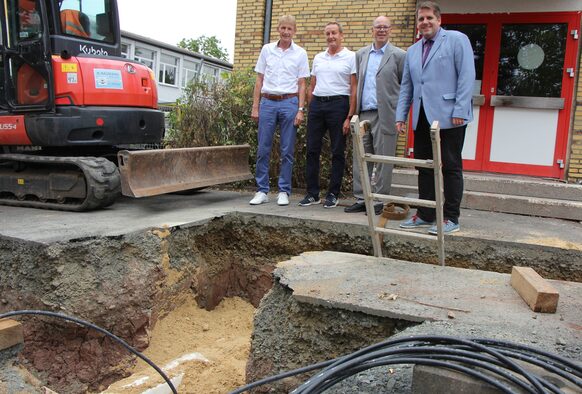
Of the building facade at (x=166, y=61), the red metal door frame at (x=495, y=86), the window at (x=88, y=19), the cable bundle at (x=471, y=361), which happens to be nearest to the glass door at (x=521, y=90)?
the red metal door frame at (x=495, y=86)

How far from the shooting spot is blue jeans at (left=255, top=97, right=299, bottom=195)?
5.92 meters

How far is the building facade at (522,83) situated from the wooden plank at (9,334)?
631 cm

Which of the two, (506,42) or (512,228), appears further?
(506,42)

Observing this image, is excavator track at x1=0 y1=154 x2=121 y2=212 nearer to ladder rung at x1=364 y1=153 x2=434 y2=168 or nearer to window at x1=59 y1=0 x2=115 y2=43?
window at x1=59 y1=0 x2=115 y2=43

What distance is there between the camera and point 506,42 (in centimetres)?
755

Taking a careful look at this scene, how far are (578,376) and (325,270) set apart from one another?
67.8 inches

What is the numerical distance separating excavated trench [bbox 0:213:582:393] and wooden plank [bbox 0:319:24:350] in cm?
89

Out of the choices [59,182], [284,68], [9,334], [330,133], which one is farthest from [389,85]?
[9,334]

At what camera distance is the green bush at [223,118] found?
295 inches

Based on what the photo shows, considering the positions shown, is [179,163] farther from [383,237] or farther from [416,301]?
[416,301]

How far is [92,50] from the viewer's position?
580 centimetres

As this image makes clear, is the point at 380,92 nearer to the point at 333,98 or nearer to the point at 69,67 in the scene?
the point at 333,98

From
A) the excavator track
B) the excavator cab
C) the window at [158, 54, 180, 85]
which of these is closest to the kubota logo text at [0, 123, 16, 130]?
the excavator cab

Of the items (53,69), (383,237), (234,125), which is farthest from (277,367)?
(234,125)
